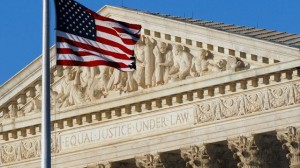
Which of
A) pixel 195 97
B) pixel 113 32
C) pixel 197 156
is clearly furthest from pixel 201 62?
pixel 113 32

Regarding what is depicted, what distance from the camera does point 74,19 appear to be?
57.7 m

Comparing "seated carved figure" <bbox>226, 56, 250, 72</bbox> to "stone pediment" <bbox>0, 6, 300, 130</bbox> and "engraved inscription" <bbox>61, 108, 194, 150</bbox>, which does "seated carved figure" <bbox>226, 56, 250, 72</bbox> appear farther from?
Result: "engraved inscription" <bbox>61, 108, 194, 150</bbox>

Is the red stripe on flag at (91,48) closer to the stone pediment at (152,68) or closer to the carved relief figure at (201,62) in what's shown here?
the stone pediment at (152,68)

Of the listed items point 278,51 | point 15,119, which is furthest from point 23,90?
point 278,51

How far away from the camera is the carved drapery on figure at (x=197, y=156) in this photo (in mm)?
74312

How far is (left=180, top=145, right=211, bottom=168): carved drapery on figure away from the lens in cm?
7431

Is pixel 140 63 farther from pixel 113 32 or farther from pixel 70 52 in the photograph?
pixel 70 52

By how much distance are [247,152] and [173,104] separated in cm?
422

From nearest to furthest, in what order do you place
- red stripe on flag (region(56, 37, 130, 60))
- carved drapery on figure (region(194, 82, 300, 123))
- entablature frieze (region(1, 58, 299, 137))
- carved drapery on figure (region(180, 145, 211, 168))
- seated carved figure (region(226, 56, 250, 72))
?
red stripe on flag (region(56, 37, 130, 60)) → carved drapery on figure (region(194, 82, 300, 123)) → entablature frieze (region(1, 58, 299, 137)) → seated carved figure (region(226, 56, 250, 72)) → carved drapery on figure (region(180, 145, 211, 168))

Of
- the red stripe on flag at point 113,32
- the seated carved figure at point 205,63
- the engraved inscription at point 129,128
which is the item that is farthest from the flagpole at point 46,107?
the engraved inscription at point 129,128

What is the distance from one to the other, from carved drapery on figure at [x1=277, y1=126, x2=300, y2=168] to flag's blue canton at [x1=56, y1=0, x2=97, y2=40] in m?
14.4

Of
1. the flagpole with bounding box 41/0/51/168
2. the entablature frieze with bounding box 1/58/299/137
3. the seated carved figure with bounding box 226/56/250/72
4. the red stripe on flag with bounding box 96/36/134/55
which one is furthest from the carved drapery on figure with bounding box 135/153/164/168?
the flagpole with bounding box 41/0/51/168

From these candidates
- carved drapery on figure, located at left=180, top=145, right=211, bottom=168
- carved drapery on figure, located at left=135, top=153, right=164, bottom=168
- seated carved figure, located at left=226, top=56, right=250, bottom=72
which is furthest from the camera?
carved drapery on figure, located at left=135, top=153, right=164, bottom=168

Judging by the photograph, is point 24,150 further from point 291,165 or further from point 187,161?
point 291,165
